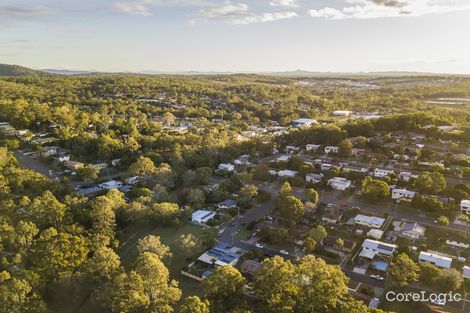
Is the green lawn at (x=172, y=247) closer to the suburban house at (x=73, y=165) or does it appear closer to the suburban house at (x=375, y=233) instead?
the suburban house at (x=375, y=233)

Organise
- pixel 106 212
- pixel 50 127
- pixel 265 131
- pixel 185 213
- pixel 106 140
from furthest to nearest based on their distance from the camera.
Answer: pixel 265 131
pixel 50 127
pixel 106 140
pixel 185 213
pixel 106 212

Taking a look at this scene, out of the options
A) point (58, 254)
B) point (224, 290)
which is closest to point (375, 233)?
point (224, 290)

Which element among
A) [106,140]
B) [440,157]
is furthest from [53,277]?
[440,157]

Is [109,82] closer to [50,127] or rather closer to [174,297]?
[50,127]

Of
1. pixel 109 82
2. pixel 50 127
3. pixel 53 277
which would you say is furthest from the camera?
pixel 109 82

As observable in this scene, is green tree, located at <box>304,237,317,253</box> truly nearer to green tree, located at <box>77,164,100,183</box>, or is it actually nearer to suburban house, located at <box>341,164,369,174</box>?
suburban house, located at <box>341,164,369,174</box>

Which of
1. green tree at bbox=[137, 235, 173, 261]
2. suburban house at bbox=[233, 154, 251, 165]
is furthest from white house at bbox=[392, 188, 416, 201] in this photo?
green tree at bbox=[137, 235, 173, 261]
